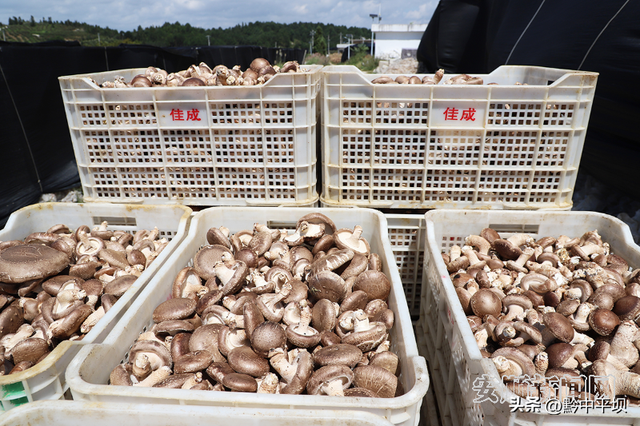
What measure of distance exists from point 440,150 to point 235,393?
2510mm

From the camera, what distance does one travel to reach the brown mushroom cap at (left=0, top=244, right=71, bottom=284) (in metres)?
2.63

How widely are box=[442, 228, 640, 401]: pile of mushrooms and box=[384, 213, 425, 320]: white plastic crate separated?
0.35 m

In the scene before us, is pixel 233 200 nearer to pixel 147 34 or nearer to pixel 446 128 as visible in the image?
pixel 446 128

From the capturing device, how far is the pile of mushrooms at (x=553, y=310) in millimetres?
1993

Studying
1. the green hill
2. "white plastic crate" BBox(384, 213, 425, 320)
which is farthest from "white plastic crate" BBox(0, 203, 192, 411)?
the green hill

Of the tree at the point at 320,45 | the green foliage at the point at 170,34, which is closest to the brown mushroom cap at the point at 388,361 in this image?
the green foliage at the point at 170,34

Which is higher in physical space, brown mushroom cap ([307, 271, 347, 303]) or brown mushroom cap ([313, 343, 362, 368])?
brown mushroom cap ([307, 271, 347, 303])

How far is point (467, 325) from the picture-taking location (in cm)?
206

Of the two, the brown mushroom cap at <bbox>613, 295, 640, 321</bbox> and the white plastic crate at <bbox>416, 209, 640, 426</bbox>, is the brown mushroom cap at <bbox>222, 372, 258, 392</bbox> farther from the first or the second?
the brown mushroom cap at <bbox>613, 295, 640, 321</bbox>

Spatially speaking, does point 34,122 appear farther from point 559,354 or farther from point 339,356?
point 559,354

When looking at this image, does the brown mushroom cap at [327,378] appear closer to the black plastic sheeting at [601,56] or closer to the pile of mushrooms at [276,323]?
the pile of mushrooms at [276,323]

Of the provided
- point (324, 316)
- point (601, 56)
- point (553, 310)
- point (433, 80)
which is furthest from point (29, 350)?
point (601, 56)

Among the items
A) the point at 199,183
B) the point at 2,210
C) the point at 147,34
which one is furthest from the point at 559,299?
the point at 147,34

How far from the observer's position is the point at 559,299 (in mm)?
2633
